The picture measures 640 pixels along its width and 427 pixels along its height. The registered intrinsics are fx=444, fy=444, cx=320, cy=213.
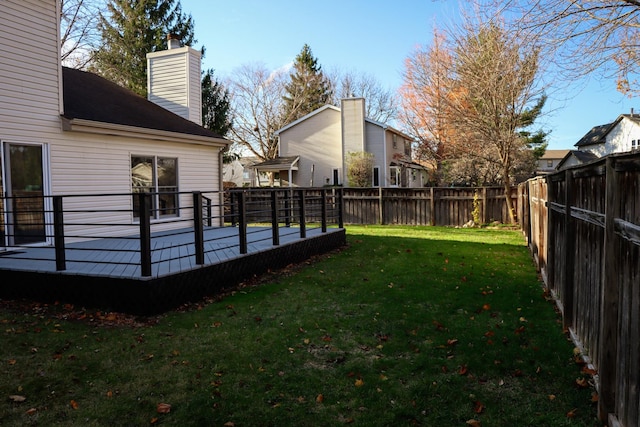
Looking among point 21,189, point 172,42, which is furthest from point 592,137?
point 21,189

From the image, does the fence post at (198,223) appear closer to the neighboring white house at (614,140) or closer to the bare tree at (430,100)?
the bare tree at (430,100)

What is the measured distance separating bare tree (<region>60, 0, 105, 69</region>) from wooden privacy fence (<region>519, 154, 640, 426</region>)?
2441 cm

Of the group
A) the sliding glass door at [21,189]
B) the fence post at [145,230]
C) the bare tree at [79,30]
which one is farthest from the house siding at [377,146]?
the fence post at [145,230]

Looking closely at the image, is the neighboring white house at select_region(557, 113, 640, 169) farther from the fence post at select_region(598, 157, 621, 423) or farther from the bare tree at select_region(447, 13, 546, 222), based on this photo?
the fence post at select_region(598, 157, 621, 423)

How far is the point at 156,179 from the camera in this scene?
11117 millimetres

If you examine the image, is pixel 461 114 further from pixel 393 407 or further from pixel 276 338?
pixel 393 407

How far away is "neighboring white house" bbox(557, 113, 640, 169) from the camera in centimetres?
3109

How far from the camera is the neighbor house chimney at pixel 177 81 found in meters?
13.9

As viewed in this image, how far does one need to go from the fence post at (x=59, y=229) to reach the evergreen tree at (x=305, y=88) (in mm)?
34009

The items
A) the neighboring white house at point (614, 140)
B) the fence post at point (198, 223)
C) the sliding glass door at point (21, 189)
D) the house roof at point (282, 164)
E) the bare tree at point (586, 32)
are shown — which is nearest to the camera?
the fence post at point (198, 223)

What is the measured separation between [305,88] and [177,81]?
1071 inches

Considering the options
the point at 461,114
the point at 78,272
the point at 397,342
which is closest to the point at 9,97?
the point at 78,272

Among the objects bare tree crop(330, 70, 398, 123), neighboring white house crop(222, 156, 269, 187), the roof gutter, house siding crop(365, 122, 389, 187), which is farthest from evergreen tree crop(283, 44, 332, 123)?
the roof gutter

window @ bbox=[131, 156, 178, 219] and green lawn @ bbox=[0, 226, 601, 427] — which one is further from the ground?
window @ bbox=[131, 156, 178, 219]
